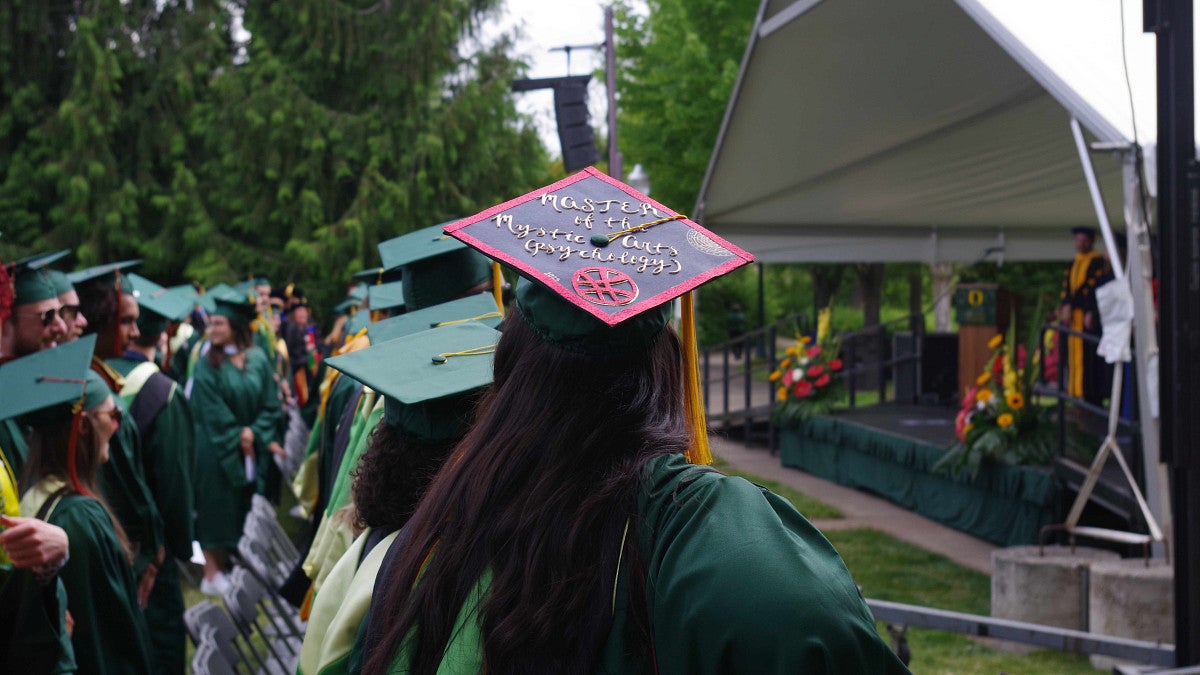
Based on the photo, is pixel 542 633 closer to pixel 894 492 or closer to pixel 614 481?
pixel 614 481

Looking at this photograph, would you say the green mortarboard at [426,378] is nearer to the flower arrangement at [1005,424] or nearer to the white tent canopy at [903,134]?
the white tent canopy at [903,134]

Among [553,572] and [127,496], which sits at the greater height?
[553,572]

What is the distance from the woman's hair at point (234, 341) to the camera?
23.7 feet

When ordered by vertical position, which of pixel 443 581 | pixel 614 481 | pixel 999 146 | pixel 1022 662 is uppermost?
pixel 999 146

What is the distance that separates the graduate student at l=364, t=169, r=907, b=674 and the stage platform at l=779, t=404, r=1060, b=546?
6433mm

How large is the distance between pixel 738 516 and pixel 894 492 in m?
8.87

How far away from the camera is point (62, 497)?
3004 mm

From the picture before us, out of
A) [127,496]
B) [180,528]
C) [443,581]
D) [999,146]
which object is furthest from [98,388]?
[999,146]

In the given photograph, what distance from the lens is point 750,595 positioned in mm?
1171

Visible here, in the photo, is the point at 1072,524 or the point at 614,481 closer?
the point at 614,481

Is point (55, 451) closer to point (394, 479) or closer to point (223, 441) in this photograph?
point (394, 479)

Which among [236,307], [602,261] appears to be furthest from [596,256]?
[236,307]

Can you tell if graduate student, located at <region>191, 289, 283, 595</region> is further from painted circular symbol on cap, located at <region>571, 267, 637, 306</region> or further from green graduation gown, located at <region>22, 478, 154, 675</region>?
painted circular symbol on cap, located at <region>571, 267, 637, 306</region>

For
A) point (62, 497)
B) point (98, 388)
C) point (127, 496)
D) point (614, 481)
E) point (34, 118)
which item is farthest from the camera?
point (34, 118)
